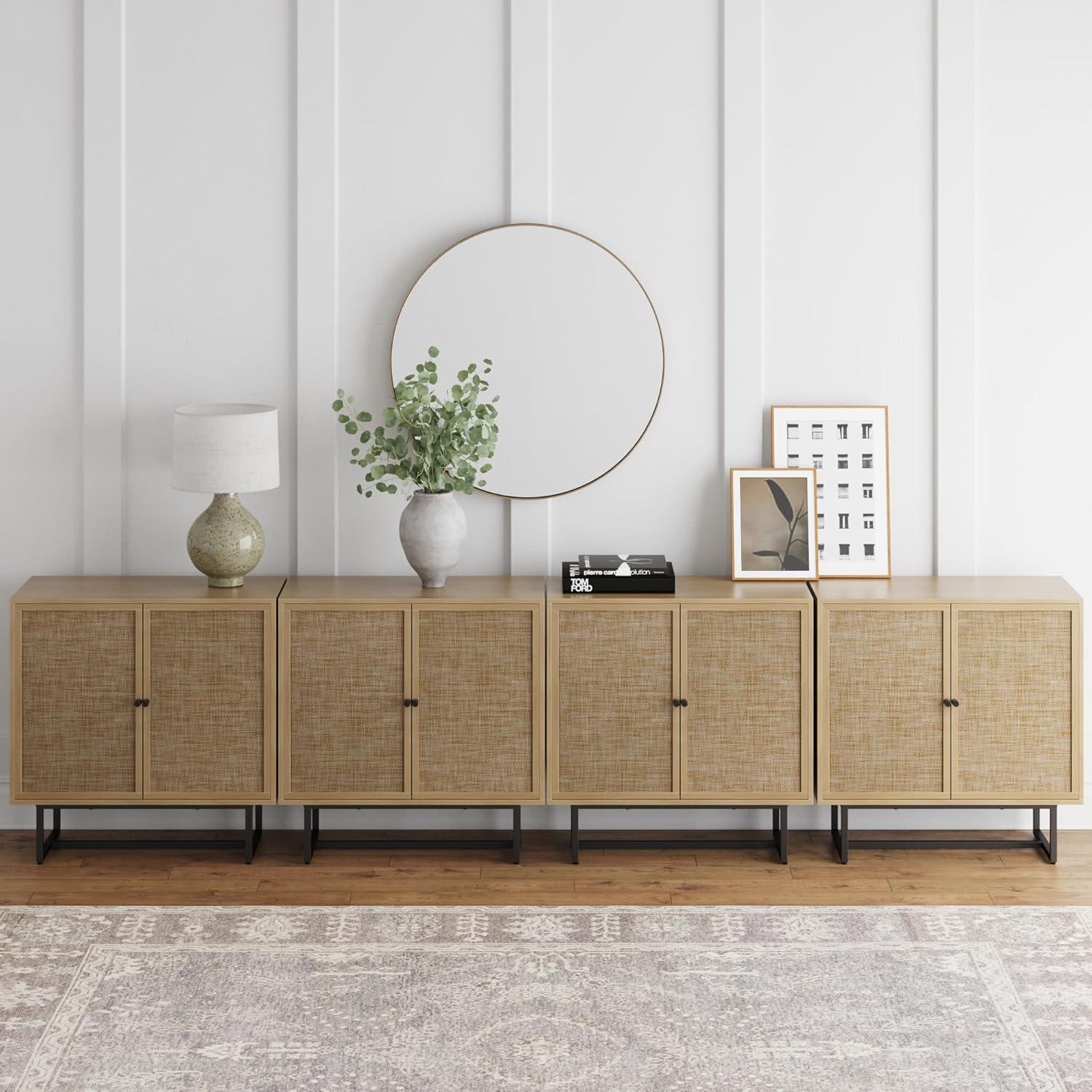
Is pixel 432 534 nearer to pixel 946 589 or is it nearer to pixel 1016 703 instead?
pixel 946 589

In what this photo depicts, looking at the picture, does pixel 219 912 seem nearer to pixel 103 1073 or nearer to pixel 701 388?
pixel 103 1073

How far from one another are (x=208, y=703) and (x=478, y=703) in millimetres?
775

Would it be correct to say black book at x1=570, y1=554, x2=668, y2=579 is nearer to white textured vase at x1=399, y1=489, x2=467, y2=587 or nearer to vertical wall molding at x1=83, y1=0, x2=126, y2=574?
white textured vase at x1=399, y1=489, x2=467, y2=587

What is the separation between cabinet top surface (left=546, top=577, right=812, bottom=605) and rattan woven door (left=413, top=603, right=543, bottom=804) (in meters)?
0.15

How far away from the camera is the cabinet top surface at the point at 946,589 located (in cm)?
374

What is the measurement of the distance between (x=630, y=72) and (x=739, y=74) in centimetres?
33

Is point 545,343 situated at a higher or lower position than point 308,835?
higher

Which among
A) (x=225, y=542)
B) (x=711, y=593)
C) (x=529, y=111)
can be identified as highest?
(x=529, y=111)

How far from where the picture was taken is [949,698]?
3.76 metres

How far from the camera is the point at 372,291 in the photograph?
4.06 meters

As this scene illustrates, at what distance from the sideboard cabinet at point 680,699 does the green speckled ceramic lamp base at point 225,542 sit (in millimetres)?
897

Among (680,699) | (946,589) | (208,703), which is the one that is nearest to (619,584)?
(680,699)

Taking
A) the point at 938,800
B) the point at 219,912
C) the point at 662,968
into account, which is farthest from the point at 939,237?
the point at 219,912

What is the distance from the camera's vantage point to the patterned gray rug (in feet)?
9.08
